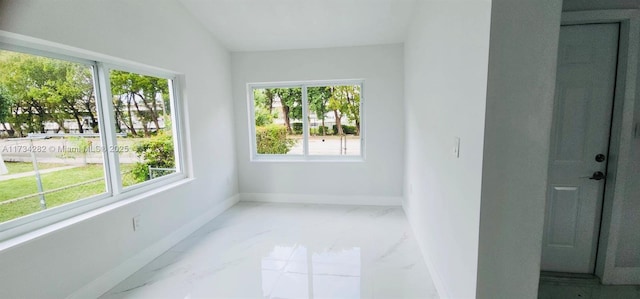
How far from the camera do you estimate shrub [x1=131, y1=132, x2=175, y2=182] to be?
8.61 ft

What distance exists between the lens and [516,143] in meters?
1.31

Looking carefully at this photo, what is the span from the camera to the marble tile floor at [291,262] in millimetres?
2086

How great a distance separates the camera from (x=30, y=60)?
1786mm

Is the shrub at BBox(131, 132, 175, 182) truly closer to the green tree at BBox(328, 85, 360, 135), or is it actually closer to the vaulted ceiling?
the vaulted ceiling

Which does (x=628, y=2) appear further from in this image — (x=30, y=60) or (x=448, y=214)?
(x=30, y=60)

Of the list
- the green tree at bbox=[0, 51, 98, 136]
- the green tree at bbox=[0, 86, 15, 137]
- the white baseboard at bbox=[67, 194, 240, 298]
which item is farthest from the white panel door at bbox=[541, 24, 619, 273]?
the green tree at bbox=[0, 86, 15, 137]

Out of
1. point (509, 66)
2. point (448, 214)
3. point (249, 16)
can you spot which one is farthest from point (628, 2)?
point (249, 16)

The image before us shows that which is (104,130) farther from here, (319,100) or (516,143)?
(516,143)

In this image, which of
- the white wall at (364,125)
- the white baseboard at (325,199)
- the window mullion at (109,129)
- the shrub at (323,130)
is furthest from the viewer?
the shrub at (323,130)

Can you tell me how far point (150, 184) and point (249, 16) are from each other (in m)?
2.11

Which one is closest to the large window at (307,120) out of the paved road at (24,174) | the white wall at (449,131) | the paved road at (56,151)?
the white wall at (449,131)

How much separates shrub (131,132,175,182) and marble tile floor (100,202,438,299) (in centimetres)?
84

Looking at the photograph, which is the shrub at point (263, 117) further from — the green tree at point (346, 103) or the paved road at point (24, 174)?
the paved road at point (24, 174)

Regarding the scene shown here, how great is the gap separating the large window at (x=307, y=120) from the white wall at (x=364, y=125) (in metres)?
0.15
